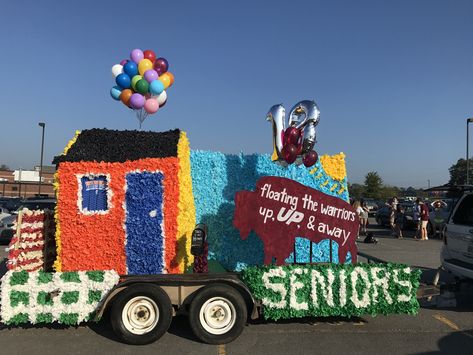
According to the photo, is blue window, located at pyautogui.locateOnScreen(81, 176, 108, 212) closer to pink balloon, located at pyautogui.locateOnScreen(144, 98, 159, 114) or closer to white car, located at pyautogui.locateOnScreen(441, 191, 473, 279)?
pink balloon, located at pyautogui.locateOnScreen(144, 98, 159, 114)

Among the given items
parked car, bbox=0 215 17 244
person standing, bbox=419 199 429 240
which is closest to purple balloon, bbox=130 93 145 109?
parked car, bbox=0 215 17 244

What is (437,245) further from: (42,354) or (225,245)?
(42,354)

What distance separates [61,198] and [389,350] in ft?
16.8

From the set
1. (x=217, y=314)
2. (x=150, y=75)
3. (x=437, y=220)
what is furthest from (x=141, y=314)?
(x=437, y=220)

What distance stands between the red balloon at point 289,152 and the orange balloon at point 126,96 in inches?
135

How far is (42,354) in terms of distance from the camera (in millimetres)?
4375

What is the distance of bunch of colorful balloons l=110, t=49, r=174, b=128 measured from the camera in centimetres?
811

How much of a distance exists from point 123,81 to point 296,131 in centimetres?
375

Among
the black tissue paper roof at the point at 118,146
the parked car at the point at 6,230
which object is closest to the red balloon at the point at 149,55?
the black tissue paper roof at the point at 118,146

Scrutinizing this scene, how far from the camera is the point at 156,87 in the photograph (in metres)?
8.08

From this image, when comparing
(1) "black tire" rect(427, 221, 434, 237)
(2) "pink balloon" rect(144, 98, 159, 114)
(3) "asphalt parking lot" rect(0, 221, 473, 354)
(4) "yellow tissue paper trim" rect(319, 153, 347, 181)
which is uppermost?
(2) "pink balloon" rect(144, 98, 159, 114)

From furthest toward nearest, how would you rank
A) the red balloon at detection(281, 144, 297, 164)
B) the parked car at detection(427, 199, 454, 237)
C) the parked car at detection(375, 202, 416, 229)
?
the parked car at detection(375, 202, 416, 229) < the parked car at detection(427, 199, 454, 237) < the red balloon at detection(281, 144, 297, 164)

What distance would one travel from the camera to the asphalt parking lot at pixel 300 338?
4.53 m

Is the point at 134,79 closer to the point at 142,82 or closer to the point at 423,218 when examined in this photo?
the point at 142,82
